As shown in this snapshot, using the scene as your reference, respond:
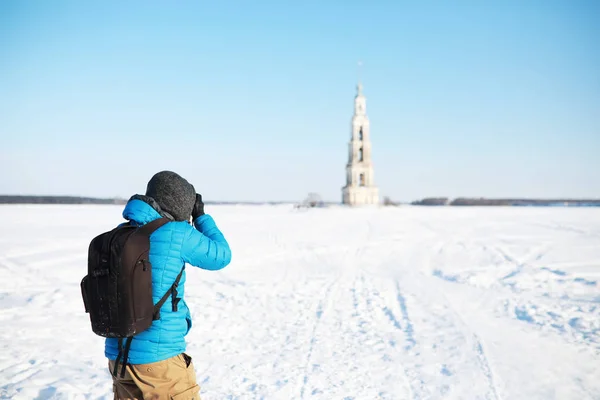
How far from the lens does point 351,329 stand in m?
6.24

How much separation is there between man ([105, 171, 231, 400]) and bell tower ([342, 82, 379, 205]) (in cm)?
5556

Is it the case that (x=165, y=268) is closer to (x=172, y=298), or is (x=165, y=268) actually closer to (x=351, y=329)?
(x=172, y=298)

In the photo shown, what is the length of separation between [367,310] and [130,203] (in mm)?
5690

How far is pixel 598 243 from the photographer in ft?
52.2

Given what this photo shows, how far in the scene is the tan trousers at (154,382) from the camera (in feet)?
7.42

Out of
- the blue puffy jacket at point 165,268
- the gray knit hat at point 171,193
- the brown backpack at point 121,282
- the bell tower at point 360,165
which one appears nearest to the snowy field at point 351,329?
the blue puffy jacket at point 165,268

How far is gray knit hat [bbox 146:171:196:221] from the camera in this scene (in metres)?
2.36

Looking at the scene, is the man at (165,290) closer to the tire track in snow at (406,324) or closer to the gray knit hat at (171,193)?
the gray knit hat at (171,193)

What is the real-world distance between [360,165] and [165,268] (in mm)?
Result: 57940

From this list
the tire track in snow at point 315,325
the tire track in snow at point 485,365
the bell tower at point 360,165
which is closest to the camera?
the tire track in snow at point 485,365

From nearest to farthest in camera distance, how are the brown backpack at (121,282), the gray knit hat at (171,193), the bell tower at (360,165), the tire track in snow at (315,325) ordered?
the brown backpack at (121,282) → the gray knit hat at (171,193) → the tire track in snow at (315,325) → the bell tower at (360,165)

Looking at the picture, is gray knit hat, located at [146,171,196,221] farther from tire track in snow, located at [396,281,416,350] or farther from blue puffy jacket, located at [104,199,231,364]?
tire track in snow, located at [396,281,416,350]

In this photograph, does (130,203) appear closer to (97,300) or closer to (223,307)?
(97,300)

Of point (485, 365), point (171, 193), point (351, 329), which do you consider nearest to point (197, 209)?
point (171, 193)
